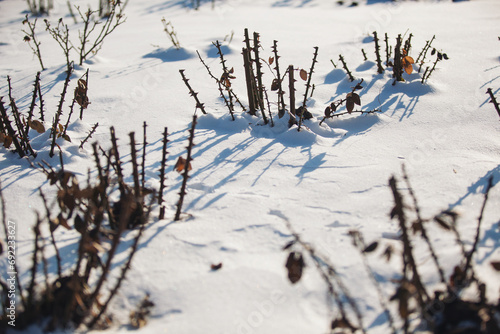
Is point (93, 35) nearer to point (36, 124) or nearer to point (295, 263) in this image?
point (36, 124)

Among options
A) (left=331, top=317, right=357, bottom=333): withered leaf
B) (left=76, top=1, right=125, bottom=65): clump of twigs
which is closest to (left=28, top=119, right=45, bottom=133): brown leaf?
(left=76, top=1, right=125, bottom=65): clump of twigs

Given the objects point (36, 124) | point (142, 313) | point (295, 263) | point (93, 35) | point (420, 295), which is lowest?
point (142, 313)

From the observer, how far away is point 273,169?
2240 millimetres

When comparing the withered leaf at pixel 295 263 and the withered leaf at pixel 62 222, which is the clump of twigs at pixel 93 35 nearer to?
the withered leaf at pixel 62 222

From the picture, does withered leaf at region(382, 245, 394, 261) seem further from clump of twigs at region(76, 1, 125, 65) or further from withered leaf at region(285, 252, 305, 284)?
clump of twigs at region(76, 1, 125, 65)

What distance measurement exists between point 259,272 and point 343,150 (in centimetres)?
126

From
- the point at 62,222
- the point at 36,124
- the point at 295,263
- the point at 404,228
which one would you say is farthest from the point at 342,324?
the point at 36,124

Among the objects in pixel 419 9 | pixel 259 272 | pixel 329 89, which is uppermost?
pixel 419 9

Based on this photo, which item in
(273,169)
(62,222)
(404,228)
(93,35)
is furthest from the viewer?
(93,35)

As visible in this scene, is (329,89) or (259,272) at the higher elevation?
(329,89)

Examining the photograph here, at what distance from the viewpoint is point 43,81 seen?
3.73 metres

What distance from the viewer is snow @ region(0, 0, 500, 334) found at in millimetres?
1355

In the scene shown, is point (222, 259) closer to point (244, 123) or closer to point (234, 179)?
point (234, 179)

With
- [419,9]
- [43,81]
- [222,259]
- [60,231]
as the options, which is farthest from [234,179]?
[419,9]
